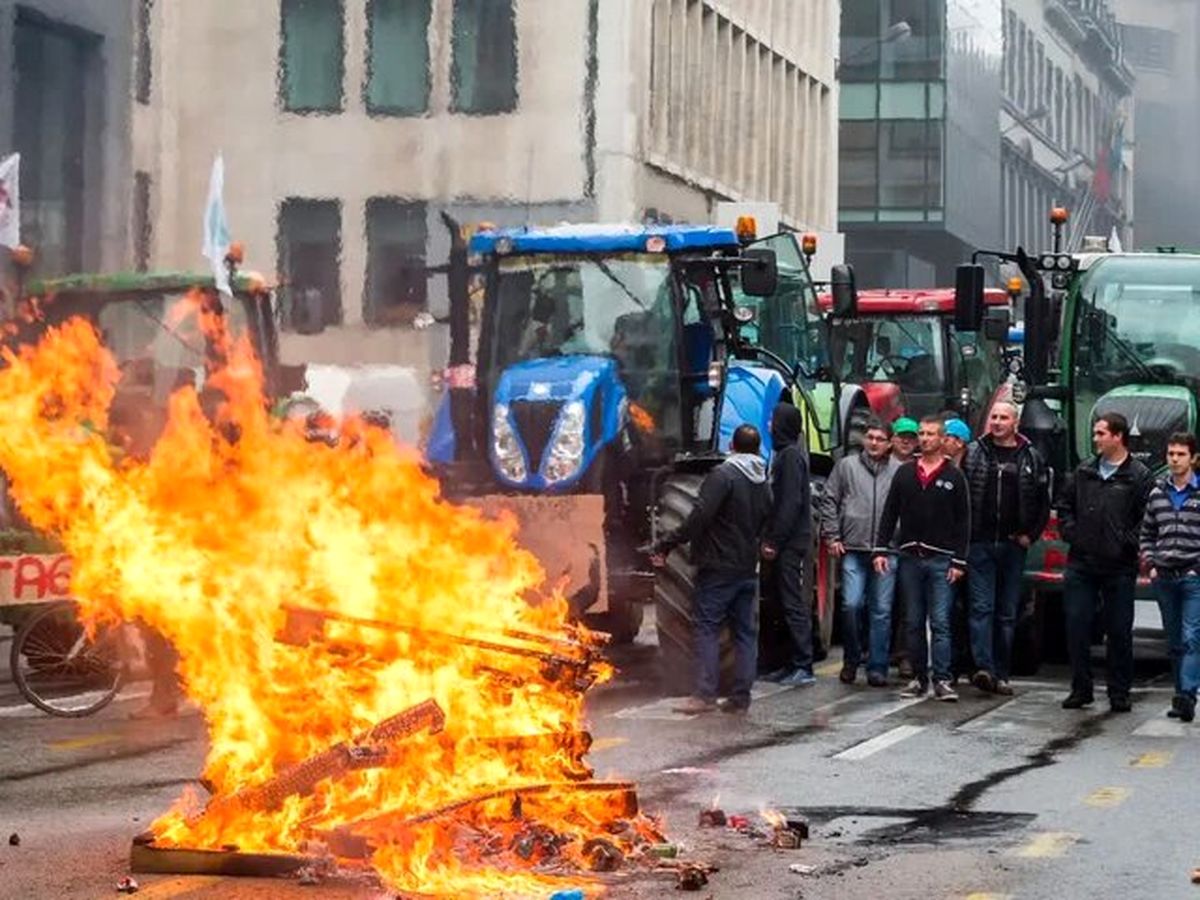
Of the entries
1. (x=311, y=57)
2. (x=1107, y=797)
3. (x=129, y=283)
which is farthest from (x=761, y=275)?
(x=311, y=57)

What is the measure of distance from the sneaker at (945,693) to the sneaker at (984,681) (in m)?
0.33

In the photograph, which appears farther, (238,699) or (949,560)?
(949,560)

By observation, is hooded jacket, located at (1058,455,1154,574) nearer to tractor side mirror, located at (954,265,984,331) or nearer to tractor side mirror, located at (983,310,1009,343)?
tractor side mirror, located at (954,265,984,331)

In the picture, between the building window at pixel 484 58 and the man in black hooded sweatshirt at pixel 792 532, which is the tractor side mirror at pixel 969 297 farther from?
the building window at pixel 484 58

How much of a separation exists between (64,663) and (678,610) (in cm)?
388

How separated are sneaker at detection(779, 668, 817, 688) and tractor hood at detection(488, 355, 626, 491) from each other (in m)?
2.02

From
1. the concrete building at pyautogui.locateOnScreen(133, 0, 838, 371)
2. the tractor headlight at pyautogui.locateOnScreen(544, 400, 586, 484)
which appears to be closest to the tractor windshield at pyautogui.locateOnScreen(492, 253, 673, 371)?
the tractor headlight at pyautogui.locateOnScreen(544, 400, 586, 484)

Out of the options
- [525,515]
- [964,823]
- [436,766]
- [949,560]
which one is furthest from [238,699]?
[949,560]

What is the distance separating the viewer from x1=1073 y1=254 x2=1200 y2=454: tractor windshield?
22.3 metres

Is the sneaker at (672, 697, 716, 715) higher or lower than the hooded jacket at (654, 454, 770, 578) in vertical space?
lower

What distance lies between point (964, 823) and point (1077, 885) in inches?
70.2

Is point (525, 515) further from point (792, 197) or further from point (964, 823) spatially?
point (792, 197)

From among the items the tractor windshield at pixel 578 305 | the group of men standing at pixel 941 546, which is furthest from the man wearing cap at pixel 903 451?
the tractor windshield at pixel 578 305

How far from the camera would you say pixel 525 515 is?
59.5 feet
